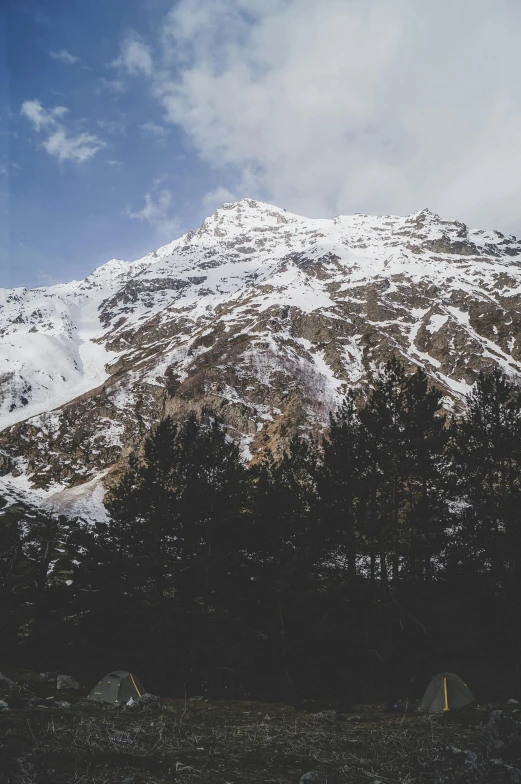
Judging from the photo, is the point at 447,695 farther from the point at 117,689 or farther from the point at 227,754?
the point at 117,689

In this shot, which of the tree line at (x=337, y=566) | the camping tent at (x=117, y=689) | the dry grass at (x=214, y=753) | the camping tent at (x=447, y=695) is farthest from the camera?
the tree line at (x=337, y=566)

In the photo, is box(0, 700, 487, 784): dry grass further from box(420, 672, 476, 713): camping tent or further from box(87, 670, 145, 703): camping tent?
box(87, 670, 145, 703): camping tent

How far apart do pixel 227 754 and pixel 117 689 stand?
1217 cm

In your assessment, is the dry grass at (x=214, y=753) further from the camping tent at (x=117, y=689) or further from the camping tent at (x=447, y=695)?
the camping tent at (x=117, y=689)

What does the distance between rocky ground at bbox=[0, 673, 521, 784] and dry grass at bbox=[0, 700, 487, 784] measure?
15 millimetres

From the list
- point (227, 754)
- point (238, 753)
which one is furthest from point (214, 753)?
point (238, 753)

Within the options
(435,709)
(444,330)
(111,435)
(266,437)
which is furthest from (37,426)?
(444,330)

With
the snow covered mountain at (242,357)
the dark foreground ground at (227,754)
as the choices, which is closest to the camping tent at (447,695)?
the dark foreground ground at (227,754)

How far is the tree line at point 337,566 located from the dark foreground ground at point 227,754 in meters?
9.53

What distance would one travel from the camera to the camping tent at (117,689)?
51.3ft

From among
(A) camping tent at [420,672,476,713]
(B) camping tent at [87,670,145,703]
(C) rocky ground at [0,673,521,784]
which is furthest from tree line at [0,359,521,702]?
(C) rocky ground at [0,673,521,784]

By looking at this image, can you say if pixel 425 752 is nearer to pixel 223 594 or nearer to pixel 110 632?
pixel 223 594

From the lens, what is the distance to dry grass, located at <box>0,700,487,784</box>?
203 inches

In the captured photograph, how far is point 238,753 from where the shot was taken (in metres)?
6.70
